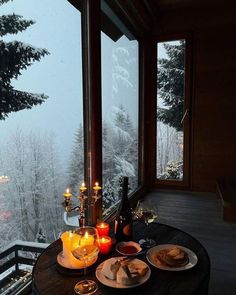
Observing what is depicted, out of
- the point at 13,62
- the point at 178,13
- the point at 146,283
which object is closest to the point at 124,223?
the point at 146,283

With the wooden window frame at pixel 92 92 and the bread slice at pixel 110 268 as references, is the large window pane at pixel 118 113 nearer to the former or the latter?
the wooden window frame at pixel 92 92

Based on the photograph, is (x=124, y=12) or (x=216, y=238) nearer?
(x=216, y=238)

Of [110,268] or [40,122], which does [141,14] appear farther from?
[110,268]

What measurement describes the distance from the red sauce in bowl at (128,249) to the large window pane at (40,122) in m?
0.63

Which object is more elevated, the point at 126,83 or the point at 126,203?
the point at 126,83

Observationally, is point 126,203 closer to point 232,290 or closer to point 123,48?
point 232,290

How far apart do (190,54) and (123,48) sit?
3.96 feet

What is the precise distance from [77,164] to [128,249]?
971mm

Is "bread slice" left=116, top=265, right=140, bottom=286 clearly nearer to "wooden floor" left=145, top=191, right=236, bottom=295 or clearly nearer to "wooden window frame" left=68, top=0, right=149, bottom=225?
"wooden floor" left=145, top=191, right=236, bottom=295

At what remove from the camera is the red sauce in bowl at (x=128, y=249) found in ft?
4.18

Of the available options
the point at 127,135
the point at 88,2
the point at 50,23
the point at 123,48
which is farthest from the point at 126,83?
the point at 50,23

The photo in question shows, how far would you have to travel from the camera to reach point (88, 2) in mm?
2111

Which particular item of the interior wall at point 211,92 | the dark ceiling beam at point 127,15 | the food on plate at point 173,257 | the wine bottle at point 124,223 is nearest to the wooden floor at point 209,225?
the wine bottle at point 124,223

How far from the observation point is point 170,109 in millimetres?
4023
